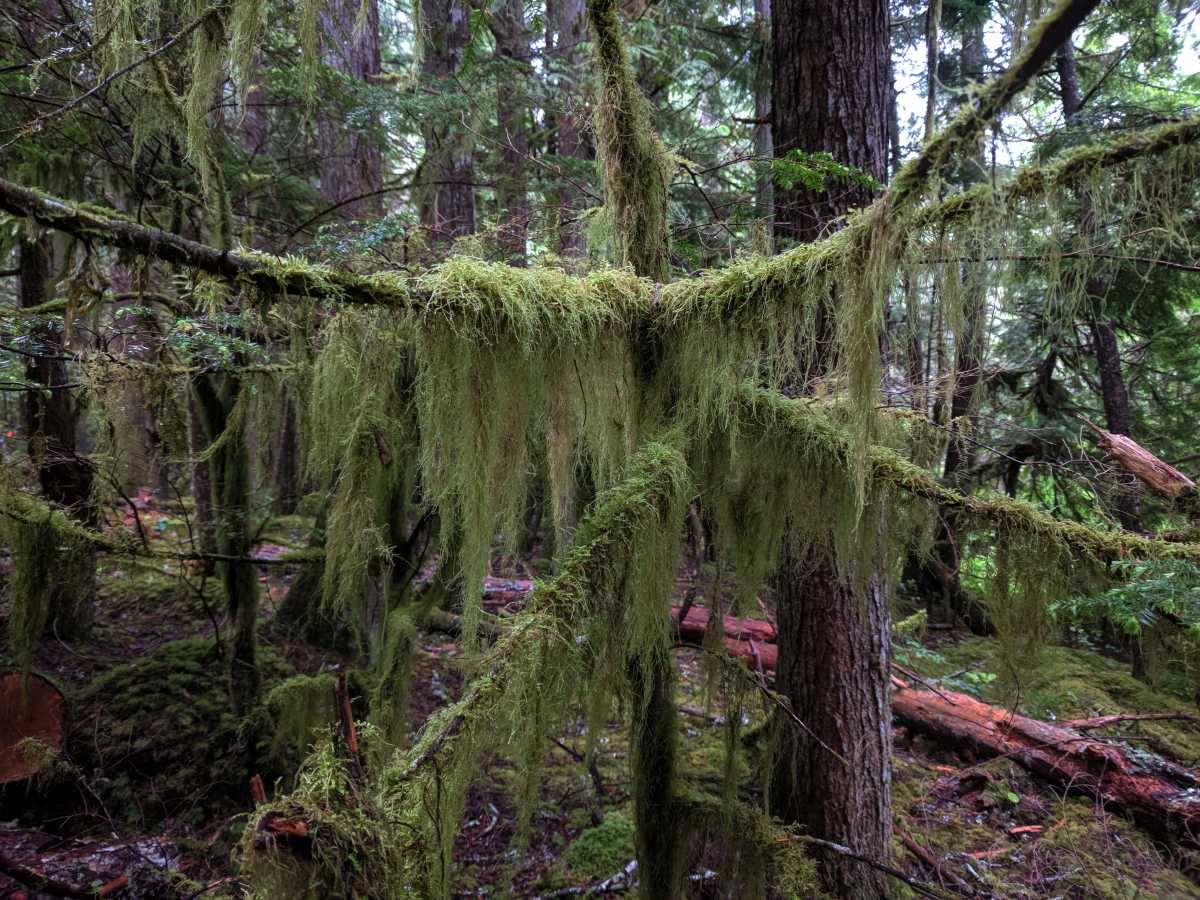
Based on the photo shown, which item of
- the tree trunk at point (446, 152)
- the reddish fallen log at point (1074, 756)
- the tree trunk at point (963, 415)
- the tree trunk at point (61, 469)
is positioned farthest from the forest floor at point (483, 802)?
the tree trunk at point (446, 152)

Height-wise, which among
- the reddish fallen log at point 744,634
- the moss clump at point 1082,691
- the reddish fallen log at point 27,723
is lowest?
the moss clump at point 1082,691

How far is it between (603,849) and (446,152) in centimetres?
654

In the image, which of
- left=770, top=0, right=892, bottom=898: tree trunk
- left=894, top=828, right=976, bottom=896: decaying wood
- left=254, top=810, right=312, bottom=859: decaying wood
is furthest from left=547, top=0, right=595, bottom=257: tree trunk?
left=894, top=828, right=976, bottom=896: decaying wood

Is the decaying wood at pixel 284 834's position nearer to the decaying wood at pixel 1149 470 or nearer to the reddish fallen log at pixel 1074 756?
the reddish fallen log at pixel 1074 756

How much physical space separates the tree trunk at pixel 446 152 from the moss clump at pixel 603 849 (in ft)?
15.4

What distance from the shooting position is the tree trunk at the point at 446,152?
586 cm

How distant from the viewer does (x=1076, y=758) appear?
5441mm

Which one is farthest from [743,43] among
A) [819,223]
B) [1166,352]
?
[1166,352]

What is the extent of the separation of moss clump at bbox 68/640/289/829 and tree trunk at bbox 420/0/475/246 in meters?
4.58

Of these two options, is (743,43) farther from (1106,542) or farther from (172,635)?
(172,635)

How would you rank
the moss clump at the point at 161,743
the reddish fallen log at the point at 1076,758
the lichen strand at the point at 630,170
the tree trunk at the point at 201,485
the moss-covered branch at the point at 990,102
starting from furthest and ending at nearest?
the tree trunk at the point at 201,485 → the reddish fallen log at the point at 1076,758 → the moss clump at the point at 161,743 → the lichen strand at the point at 630,170 → the moss-covered branch at the point at 990,102

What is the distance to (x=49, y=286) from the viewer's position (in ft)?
15.4

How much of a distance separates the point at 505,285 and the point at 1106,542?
2.50 meters

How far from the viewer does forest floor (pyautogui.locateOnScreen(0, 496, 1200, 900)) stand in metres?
4.11
